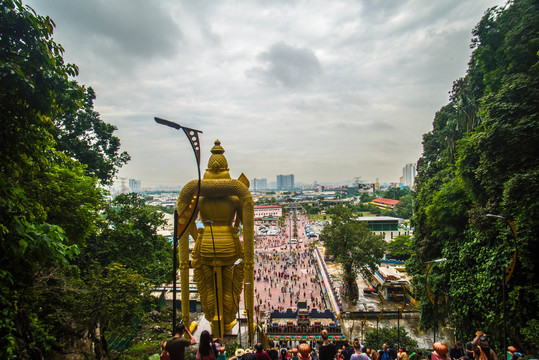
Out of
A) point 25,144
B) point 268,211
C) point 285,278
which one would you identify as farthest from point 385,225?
point 268,211

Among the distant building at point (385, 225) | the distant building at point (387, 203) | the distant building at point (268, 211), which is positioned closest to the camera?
the distant building at point (385, 225)

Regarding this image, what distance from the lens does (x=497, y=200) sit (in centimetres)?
988

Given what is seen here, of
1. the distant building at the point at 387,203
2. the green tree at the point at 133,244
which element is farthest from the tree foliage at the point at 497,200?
the distant building at the point at 387,203

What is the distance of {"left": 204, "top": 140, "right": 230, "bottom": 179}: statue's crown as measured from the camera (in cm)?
910

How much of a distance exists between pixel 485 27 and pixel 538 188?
9880mm

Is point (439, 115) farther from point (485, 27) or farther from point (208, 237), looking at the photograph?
point (208, 237)

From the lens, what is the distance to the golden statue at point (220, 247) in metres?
8.64

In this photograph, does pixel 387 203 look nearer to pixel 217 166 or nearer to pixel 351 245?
pixel 351 245

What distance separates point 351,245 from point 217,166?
49.1 feet

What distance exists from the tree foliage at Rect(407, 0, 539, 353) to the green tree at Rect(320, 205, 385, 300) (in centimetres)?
653

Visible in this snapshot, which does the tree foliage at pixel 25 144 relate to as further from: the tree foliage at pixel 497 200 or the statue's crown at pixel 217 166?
the tree foliage at pixel 497 200

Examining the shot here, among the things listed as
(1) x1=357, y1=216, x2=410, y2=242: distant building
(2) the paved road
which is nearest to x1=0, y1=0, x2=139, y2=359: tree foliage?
(2) the paved road

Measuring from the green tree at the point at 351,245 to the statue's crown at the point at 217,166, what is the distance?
13.7 meters

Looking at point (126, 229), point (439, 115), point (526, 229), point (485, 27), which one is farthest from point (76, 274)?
point (439, 115)
